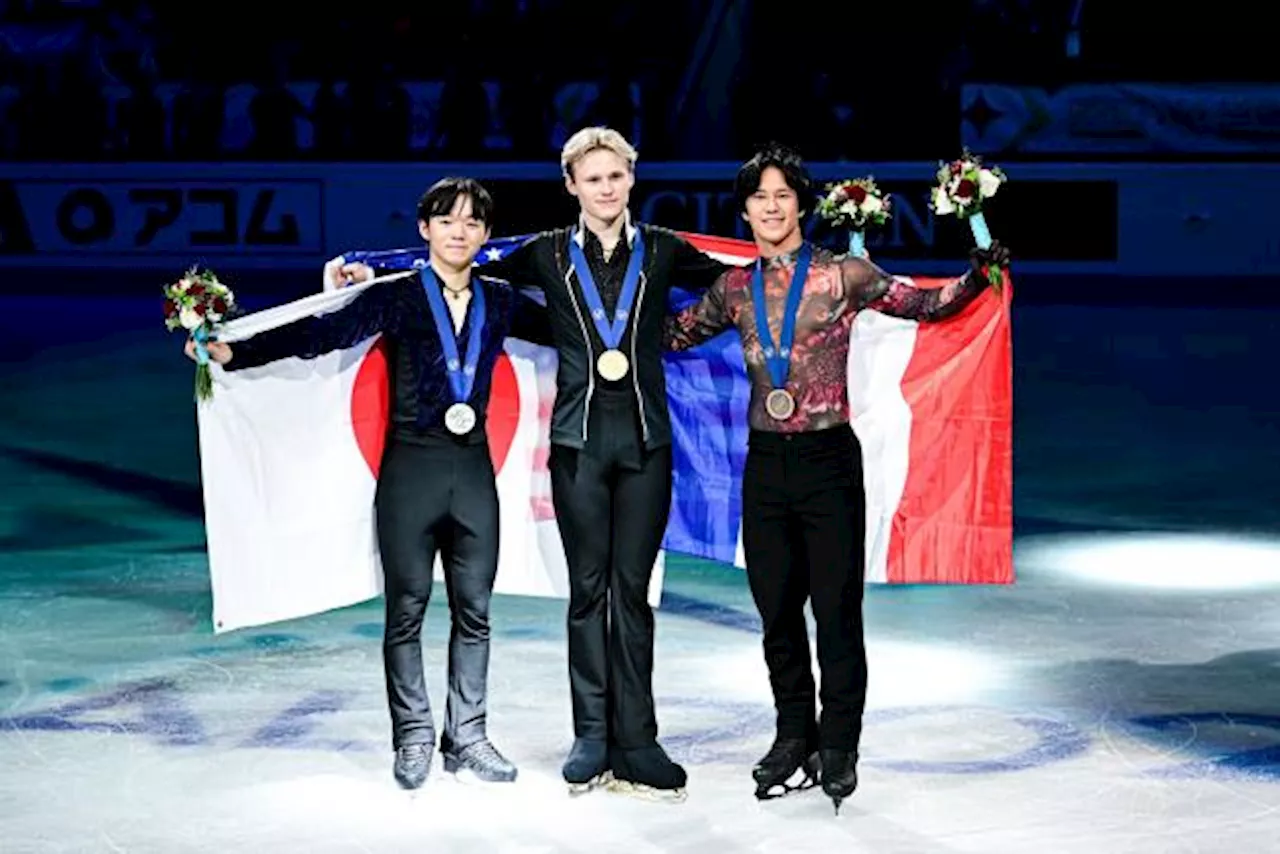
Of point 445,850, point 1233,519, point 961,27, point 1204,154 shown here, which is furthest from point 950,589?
point 961,27

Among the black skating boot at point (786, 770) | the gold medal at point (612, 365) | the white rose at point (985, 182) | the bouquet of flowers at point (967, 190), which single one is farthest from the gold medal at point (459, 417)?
the white rose at point (985, 182)

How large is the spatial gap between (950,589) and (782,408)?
3308mm

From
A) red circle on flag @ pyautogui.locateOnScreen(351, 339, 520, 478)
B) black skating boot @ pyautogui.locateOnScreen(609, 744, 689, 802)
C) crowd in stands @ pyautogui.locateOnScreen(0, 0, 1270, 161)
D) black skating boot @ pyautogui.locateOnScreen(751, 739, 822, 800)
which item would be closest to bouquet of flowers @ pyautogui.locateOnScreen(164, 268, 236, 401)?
red circle on flag @ pyautogui.locateOnScreen(351, 339, 520, 478)

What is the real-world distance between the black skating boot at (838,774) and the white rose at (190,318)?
2.12 m

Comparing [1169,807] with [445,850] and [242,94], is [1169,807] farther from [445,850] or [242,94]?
[242,94]

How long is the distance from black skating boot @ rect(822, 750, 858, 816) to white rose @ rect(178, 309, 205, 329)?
2.12 metres

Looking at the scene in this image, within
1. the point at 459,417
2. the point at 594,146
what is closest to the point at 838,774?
the point at 459,417

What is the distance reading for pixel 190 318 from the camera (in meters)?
6.55

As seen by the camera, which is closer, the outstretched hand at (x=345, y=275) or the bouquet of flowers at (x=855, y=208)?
the bouquet of flowers at (x=855, y=208)

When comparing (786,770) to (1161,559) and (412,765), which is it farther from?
(1161,559)

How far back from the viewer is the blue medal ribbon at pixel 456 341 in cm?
649

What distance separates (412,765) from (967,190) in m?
2.24

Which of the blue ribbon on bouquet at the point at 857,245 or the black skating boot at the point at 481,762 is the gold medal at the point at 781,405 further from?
the black skating boot at the point at 481,762

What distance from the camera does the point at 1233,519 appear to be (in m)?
10.8
